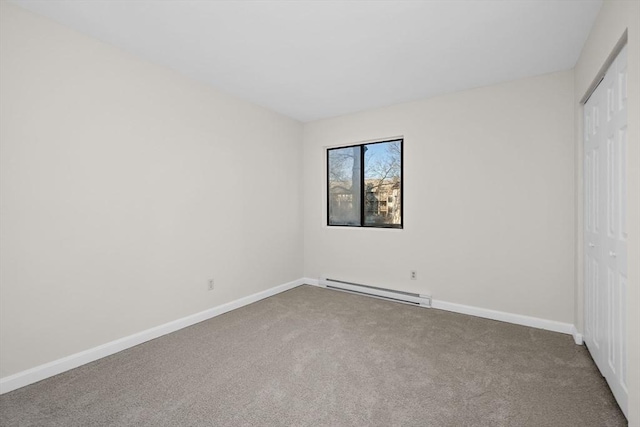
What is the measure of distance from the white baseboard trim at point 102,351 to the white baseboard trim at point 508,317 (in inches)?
98.0

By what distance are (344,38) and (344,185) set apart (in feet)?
8.00

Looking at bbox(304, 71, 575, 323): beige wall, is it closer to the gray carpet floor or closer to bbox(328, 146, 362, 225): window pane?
bbox(328, 146, 362, 225): window pane

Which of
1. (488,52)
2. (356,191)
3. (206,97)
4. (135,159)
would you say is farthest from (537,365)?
(206,97)

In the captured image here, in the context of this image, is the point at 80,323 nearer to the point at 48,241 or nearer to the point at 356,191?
the point at 48,241

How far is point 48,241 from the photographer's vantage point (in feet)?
7.23

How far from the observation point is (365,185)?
176 inches

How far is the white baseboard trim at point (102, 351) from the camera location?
2035 mm

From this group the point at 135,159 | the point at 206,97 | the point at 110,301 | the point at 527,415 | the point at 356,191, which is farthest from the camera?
the point at 356,191

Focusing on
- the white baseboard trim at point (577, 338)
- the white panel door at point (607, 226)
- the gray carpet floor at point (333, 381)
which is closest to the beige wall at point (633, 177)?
the white panel door at point (607, 226)

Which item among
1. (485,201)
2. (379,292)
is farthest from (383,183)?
(379,292)

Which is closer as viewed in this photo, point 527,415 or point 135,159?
point 527,415

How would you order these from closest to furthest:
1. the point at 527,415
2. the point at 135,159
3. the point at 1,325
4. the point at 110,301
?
the point at 527,415 < the point at 1,325 < the point at 110,301 < the point at 135,159

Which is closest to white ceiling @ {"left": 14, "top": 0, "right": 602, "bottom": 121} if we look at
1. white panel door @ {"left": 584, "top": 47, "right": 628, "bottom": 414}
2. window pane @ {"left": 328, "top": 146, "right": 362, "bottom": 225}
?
white panel door @ {"left": 584, "top": 47, "right": 628, "bottom": 414}

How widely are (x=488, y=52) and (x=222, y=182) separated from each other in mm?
2983
